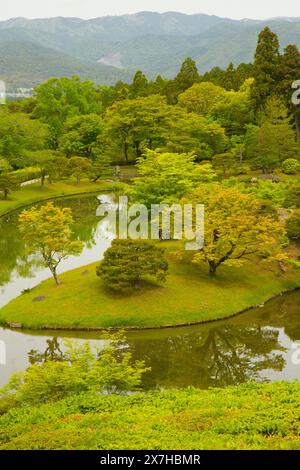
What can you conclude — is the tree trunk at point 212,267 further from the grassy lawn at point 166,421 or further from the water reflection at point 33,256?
the grassy lawn at point 166,421

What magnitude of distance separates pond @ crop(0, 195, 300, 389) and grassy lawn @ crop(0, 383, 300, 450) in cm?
425

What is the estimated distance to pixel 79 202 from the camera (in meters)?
59.4

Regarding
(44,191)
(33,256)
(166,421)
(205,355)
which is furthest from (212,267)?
(44,191)

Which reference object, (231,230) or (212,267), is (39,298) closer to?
(212,267)

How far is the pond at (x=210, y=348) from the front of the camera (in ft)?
72.4

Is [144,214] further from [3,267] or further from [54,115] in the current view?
[54,115]

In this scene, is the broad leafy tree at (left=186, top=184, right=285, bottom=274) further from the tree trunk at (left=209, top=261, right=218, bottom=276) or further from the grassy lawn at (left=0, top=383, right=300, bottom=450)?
the grassy lawn at (left=0, top=383, right=300, bottom=450)

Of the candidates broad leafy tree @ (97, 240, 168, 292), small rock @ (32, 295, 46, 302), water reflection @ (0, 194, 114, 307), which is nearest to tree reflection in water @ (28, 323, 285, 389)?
broad leafy tree @ (97, 240, 168, 292)

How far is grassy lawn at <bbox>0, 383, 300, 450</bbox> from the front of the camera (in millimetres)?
12477

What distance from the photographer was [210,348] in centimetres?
2491

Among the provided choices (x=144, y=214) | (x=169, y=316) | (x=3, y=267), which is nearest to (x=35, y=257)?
(x=3, y=267)

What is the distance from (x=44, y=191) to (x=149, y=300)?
37297 mm

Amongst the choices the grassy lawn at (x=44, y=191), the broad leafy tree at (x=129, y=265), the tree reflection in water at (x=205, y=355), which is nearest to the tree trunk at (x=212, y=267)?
the broad leafy tree at (x=129, y=265)

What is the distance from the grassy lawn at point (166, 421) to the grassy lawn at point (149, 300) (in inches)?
347
